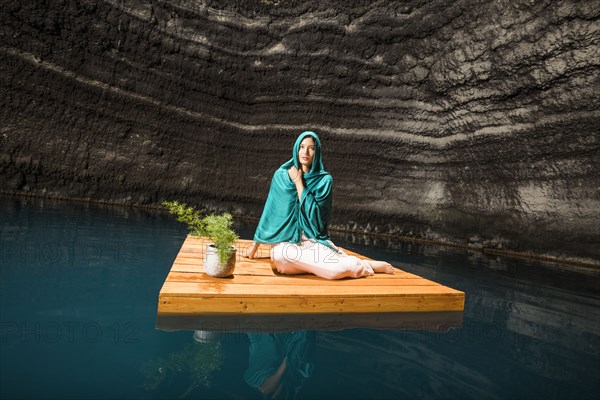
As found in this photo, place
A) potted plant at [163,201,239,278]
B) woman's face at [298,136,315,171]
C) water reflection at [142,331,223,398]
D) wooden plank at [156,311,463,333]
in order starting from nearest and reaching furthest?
water reflection at [142,331,223,398]
wooden plank at [156,311,463,333]
potted plant at [163,201,239,278]
woman's face at [298,136,315,171]

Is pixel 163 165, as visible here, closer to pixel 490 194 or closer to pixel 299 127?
pixel 299 127

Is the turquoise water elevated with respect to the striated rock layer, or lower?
lower

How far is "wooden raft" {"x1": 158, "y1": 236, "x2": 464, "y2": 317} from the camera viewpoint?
2.38 metres

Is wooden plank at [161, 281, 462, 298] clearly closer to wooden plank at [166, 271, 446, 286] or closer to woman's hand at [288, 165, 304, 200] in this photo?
wooden plank at [166, 271, 446, 286]

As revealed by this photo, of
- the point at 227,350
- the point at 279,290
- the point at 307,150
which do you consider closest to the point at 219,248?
the point at 279,290

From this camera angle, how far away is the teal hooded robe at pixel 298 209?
3.55 m

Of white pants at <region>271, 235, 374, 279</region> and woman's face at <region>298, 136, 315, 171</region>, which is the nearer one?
white pants at <region>271, 235, 374, 279</region>

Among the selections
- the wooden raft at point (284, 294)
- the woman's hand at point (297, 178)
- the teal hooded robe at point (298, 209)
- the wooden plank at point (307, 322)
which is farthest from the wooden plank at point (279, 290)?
the woman's hand at point (297, 178)

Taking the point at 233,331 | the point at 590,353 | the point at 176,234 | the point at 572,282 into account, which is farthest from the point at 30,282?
the point at 572,282

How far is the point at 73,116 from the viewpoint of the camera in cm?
996

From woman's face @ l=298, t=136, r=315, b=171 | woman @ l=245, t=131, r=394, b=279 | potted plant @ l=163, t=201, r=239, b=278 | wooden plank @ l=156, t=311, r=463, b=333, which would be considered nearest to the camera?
wooden plank @ l=156, t=311, r=463, b=333

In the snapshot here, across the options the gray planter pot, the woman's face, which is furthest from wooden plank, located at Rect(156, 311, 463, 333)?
the woman's face

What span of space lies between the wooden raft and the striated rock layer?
21.7 feet

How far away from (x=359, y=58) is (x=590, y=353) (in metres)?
9.95
